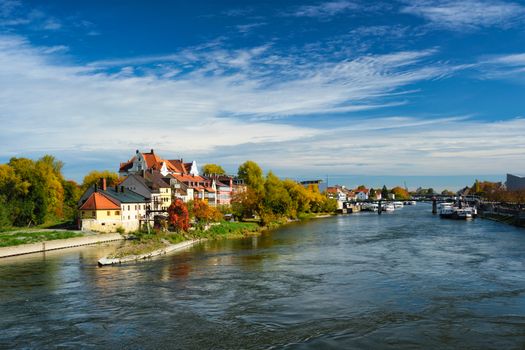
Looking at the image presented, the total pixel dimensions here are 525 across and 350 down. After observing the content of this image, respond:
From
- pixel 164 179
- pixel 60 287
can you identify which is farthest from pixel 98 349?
pixel 164 179

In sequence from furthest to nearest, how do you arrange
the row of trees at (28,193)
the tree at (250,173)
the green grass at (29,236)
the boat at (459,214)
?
the tree at (250,173) < the boat at (459,214) < the row of trees at (28,193) < the green grass at (29,236)

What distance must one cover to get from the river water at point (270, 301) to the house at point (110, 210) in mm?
15369

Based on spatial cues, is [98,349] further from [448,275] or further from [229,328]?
[448,275]

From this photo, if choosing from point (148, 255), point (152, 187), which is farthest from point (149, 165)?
point (148, 255)

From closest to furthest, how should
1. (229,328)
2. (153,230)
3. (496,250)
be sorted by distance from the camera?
(229,328) → (496,250) → (153,230)

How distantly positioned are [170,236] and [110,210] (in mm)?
10282

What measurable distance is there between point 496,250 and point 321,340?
3011 cm

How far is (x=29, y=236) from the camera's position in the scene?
48219 mm

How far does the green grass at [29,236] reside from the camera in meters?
44.9

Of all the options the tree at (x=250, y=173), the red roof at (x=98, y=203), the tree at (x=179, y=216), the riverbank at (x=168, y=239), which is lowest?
the riverbank at (x=168, y=239)

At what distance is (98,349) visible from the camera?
18.0m

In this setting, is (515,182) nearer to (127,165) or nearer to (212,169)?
(212,169)

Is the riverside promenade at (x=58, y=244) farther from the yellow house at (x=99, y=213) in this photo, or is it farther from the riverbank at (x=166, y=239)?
the riverbank at (x=166, y=239)

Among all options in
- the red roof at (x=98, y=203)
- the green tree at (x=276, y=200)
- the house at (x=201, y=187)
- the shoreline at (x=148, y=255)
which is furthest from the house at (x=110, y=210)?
the green tree at (x=276, y=200)
